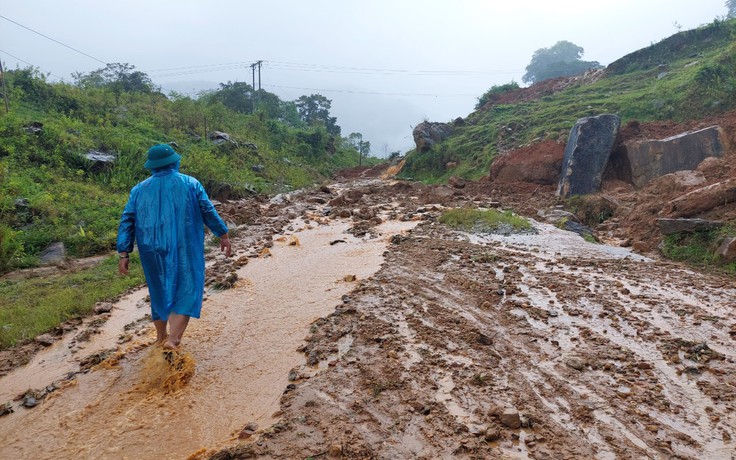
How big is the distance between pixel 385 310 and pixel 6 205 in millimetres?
8475

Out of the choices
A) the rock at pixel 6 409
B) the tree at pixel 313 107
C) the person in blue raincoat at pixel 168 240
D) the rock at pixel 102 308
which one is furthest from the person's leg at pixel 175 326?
the tree at pixel 313 107

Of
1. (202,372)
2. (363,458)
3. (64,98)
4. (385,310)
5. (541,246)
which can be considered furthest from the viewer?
(64,98)

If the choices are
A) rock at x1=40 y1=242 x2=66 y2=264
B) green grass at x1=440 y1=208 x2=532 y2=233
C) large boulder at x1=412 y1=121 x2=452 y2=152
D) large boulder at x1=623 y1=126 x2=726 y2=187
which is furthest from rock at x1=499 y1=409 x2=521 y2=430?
large boulder at x1=412 y1=121 x2=452 y2=152

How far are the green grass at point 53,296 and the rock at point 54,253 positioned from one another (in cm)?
102

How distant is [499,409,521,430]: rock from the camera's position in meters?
2.62

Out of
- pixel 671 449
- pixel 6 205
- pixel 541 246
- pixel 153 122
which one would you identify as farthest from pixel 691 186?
pixel 153 122

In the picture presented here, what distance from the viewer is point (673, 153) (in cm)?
1087

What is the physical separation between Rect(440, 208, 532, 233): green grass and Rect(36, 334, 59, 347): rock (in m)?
7.00

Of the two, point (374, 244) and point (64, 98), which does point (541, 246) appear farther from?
point (64, 98)

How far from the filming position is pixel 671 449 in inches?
95.7

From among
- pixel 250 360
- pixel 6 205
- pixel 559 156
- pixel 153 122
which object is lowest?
pixel 250 360

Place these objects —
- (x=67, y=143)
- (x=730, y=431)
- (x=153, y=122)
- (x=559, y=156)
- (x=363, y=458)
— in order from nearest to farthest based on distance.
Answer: (x=363, y=458) → (x=730, y=431) → (x=67, y=143) → (x=559, y=156) → (x=153, y=122)

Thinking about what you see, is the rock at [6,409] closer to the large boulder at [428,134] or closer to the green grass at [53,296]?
the green grass at [53,296]

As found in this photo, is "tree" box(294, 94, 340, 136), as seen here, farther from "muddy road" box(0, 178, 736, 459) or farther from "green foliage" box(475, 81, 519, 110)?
"muddy road" box(0, 178, 736, 459)
